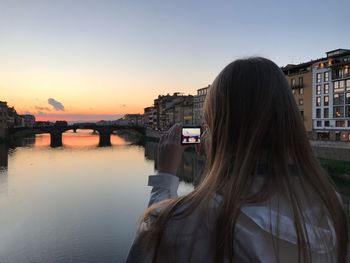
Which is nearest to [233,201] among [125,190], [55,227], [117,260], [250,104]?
[250,104]

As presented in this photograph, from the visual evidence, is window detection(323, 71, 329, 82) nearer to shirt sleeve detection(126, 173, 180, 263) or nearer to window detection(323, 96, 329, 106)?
window detection(323, 96, 329, 106)

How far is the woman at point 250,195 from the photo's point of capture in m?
0.83

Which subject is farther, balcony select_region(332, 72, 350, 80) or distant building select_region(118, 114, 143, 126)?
distant building select_region(118, 114, 143, 126)

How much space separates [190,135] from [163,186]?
404 mm

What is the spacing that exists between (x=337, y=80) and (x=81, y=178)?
26317 millimetres

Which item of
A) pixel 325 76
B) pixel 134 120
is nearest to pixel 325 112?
pixel 325 76

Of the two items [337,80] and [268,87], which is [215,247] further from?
[337,80]

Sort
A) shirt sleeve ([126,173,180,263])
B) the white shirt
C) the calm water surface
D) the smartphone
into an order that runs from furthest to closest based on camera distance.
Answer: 1. the calm water surface
2. the smartphone
3. shirt sleeve ([126,173,180,263])
4. the white shirt

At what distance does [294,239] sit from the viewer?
84 cm

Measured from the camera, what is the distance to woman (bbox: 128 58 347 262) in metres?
0.83

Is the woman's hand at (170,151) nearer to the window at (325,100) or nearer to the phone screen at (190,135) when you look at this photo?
the phone screen at (190,135)

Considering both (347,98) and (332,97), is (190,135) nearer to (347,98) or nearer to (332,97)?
(347,98)

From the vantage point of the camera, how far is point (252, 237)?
0.82 metres

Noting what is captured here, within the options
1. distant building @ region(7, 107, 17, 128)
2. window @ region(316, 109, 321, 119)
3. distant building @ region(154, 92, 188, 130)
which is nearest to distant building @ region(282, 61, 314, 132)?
window @ region(316, 109, 321, 119)
